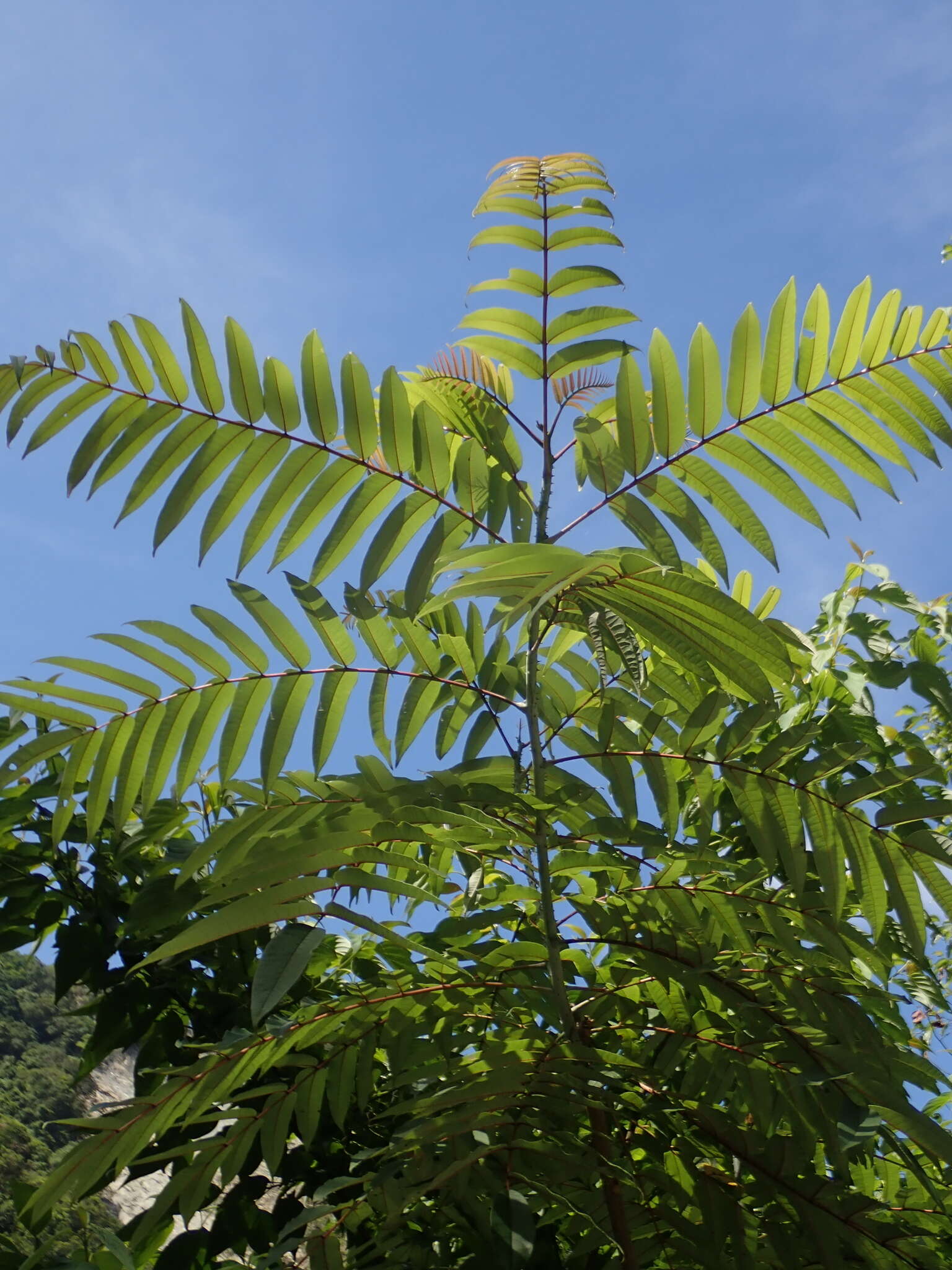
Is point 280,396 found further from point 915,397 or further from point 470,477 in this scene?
point 915,397

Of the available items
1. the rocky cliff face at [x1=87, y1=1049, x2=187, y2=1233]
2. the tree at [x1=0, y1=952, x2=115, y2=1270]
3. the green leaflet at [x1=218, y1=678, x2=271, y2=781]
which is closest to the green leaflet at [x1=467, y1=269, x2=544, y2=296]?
the green leaflet at [x1=218, y1=678, x2=271, y2=781]

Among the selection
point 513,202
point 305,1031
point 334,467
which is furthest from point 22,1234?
point 513,202

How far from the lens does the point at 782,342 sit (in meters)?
1.41

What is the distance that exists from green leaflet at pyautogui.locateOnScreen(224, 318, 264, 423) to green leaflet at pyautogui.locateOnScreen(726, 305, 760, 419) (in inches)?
25.4

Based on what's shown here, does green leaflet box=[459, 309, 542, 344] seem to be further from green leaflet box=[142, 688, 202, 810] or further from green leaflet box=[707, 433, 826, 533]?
green leaflet box=[142, 688, 202, 810]

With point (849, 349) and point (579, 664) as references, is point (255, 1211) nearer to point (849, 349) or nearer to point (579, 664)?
point (579, 664)

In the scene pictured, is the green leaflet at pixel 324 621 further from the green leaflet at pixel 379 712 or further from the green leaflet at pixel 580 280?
the green leaflet at pixel 580 280

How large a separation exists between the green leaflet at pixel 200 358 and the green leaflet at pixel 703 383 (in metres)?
0.65

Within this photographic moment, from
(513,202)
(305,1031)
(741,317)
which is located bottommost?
(305,1031)

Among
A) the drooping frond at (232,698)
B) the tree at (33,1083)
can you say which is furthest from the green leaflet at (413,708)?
the tree at (33,1083)

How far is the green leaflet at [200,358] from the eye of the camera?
4.62 ft

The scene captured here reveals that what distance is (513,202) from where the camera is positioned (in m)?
1.58

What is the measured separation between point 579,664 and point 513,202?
2.34 feet

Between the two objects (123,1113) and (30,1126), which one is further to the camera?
(30,1126)
